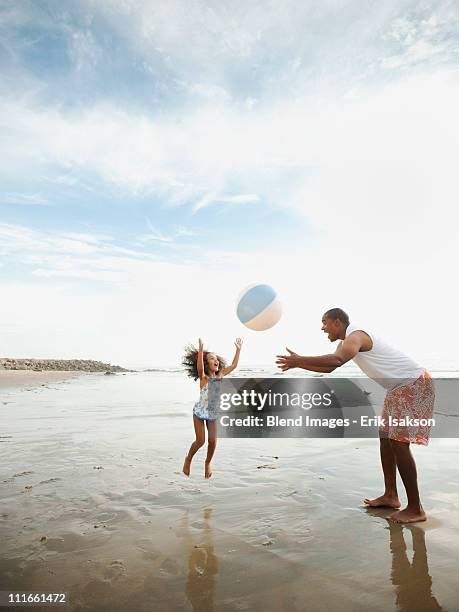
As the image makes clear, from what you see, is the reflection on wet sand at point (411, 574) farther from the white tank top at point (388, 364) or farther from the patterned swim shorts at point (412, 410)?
Answer: the white tank top at point (388, 364)

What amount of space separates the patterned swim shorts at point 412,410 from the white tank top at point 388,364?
9 cm

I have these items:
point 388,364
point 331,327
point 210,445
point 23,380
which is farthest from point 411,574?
point 23,380

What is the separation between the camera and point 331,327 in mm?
5305

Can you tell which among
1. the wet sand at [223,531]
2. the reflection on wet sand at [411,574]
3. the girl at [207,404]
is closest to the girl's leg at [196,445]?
the girl at [207,404]

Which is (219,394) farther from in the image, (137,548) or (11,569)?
(11,569)

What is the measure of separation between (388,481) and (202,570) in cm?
261

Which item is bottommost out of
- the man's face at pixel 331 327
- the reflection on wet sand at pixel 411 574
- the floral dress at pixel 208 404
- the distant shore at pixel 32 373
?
the distant shore at pixel 32 373

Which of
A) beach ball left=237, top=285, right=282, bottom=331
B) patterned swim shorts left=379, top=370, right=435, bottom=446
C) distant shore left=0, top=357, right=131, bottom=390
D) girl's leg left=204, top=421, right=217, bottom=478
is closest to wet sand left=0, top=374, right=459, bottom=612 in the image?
girl's leg left=204, top=421, right=217, bottom=478

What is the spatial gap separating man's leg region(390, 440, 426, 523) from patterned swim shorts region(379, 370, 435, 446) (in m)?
0.11

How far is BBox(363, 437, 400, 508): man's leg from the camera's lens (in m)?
5.02

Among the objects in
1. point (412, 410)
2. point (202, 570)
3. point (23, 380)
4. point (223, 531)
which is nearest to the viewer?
point (202, 570)

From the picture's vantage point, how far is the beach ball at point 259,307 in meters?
8.16

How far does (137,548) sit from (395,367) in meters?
3.11

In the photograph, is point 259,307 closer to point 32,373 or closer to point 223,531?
point 223,531
